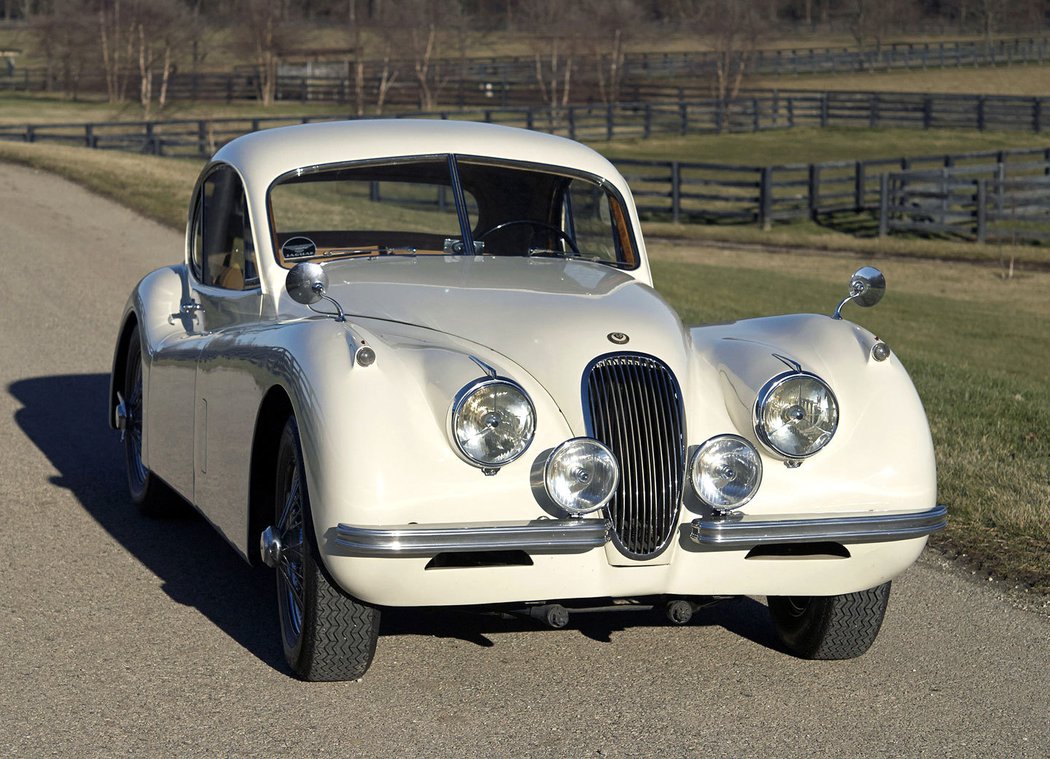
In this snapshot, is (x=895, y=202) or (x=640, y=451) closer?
(x=640, y=451)

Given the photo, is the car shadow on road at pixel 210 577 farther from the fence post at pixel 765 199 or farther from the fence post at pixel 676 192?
the fence post at pixel 676 192

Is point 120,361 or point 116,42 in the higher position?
point 116,42

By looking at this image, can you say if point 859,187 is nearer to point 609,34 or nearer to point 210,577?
point 210,577

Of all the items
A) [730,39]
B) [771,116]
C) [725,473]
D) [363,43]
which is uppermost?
[730,39]

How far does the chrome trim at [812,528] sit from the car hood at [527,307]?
1.79ft

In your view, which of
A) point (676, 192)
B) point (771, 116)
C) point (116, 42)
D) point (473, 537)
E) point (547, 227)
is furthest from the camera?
point (116, 42)

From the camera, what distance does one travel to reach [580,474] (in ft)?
14.5

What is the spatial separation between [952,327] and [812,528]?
1390cm

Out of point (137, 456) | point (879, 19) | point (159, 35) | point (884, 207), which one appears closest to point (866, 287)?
point (137, 456)

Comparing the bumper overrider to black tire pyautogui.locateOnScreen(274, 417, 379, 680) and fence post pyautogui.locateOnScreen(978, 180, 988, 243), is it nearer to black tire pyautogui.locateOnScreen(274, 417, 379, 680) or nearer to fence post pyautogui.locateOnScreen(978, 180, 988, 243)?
black tire pyautogui.locateOnScreen(274, 417, 379, 680)

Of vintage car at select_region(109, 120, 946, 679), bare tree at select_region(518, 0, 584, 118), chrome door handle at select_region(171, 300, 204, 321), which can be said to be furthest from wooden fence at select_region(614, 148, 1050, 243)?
bare tree at select_region(518, 0, 584, 118)

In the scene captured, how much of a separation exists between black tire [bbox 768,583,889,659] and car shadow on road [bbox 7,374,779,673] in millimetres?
173

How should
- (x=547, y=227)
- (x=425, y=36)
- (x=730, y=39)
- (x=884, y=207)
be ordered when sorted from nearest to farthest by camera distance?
1. (x=547, y=227)
2. (x=884, y=207)
3. (x=730, y=39)
4. (x=425, y=36)

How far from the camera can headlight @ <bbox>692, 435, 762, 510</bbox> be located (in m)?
4.57
